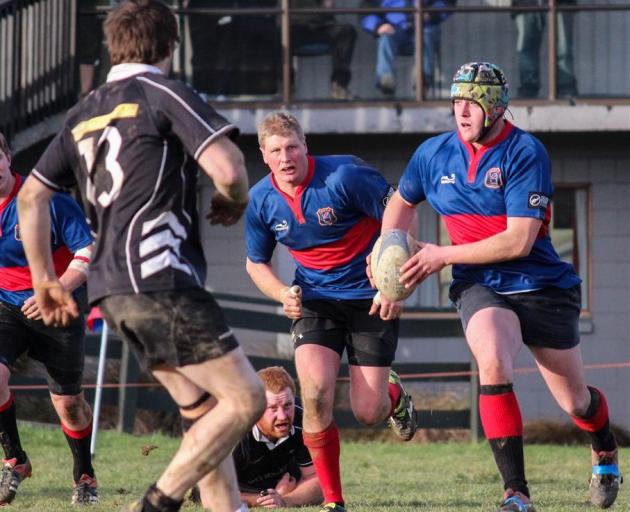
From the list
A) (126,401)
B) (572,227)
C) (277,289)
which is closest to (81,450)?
(277,289)

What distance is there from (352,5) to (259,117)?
7.22 ft

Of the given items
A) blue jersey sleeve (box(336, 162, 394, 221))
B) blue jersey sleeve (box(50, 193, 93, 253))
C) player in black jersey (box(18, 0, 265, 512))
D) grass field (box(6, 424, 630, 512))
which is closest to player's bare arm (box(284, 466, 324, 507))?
grass field (box(6, 424, 630, 512))

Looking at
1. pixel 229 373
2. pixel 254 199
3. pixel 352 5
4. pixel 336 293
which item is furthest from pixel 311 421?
pixel 352 5

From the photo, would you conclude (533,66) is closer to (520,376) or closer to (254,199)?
(520,376)

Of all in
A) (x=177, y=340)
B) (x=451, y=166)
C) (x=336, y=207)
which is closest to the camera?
(x=177, y=340)

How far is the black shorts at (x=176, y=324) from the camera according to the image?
5125mm

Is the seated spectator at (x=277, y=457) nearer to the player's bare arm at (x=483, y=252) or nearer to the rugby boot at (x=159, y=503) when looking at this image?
the player's bare arm at (x=483, y=252)

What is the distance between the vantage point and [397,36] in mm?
16438

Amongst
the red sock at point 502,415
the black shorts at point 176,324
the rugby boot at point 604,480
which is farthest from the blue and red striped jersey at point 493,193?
the black shorts at point 176,324

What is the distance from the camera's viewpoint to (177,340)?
513cm

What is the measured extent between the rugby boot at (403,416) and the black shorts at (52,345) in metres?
1.87

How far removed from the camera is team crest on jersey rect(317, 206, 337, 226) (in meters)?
7.34

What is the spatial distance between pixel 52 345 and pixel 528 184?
3.17m

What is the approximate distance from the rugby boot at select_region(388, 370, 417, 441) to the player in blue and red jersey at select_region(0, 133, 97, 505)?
1831mm
